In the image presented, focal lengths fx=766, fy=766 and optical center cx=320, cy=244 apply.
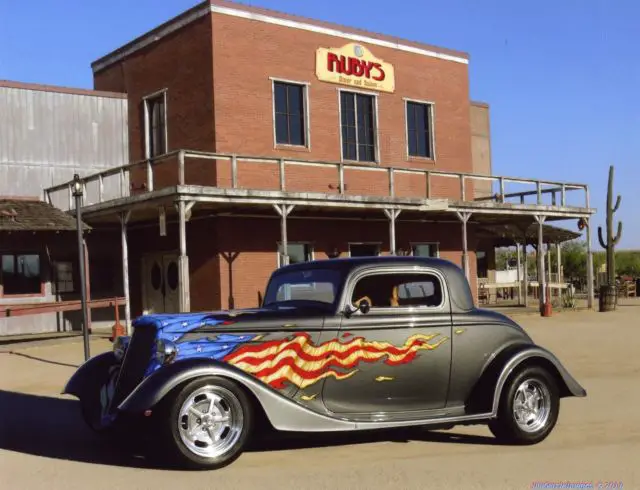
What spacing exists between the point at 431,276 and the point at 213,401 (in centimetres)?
242

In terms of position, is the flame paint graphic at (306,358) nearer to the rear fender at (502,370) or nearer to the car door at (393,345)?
the car door at (393,345)

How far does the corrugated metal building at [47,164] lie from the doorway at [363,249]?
7192 millimetres

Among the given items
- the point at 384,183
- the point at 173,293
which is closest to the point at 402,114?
the point at 384,183

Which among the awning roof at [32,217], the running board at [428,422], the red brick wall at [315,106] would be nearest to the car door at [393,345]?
the running board at [428,422]

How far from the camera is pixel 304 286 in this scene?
24.2 feet

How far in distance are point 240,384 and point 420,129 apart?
63.7ft

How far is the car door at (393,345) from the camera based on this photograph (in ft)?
21.9

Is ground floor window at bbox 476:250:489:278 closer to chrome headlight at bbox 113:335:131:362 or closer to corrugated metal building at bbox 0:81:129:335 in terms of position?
corrugated metal building at bbox 0:81:129:335

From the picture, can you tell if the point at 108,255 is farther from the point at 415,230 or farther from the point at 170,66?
the point at 415,230

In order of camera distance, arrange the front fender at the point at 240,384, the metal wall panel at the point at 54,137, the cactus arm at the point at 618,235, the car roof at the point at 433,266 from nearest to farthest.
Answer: the front fender at the point at 240,384 → the car roof at the point at 433,266 → the metal wall panel at the point at 54,137 → the cactus arm at the point at 618,235

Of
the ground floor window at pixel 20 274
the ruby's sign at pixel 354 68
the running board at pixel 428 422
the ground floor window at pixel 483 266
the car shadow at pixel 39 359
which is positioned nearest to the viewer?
the running board at pixel 428 422

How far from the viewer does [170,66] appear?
2164 centimetres

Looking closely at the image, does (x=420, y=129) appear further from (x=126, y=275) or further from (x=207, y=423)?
(x=207, y=423)

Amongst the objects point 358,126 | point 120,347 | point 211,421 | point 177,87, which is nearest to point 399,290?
point 211,421
